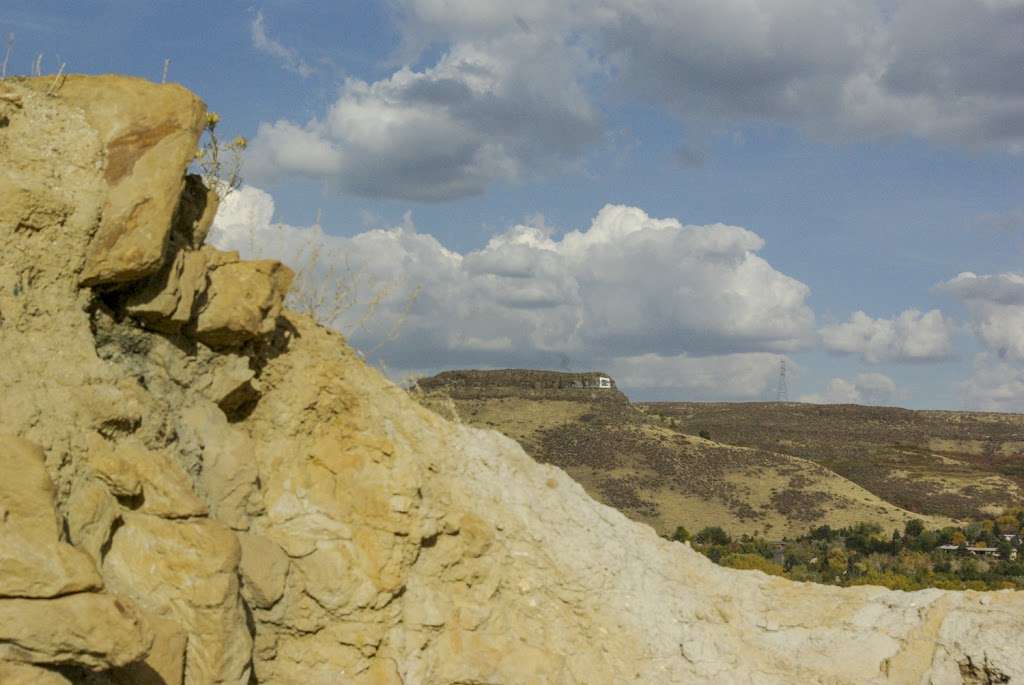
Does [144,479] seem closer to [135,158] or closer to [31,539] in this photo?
[31,539]

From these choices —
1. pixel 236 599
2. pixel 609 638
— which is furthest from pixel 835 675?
pixel 236 599

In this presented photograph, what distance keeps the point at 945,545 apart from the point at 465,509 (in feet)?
168

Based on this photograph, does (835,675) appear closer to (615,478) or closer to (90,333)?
(90,333)

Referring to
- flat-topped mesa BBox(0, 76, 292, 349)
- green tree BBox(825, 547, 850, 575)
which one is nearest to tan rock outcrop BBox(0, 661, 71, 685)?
flat-topped mesa BBox(0, 76, 292, 349)

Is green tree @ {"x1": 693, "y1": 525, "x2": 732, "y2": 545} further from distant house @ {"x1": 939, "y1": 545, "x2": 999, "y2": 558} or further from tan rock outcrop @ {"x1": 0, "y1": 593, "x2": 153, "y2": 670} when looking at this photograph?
tan rock outcrop @ {"x1": 0, "y1": 593, "x2": 153, "y2": 670}

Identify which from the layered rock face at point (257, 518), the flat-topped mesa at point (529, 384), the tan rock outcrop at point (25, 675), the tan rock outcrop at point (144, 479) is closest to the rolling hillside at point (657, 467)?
the flat-topped mesa at point (529, 384)

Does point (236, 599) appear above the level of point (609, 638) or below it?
above

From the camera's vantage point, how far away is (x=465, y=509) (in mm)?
11578

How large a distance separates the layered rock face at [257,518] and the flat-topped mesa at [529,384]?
56153 mm

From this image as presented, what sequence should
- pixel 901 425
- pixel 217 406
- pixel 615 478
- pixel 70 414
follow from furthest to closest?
pixel 901 425 < pixel 615 478 < pixel 217 406 < pixel 70 414

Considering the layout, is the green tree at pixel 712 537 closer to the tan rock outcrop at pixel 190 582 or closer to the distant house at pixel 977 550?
the distant house at pixel 977 550

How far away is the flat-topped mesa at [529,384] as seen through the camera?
72106 mm

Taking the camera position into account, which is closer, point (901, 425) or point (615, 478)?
point (615, 478)

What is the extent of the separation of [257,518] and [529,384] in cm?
6660
